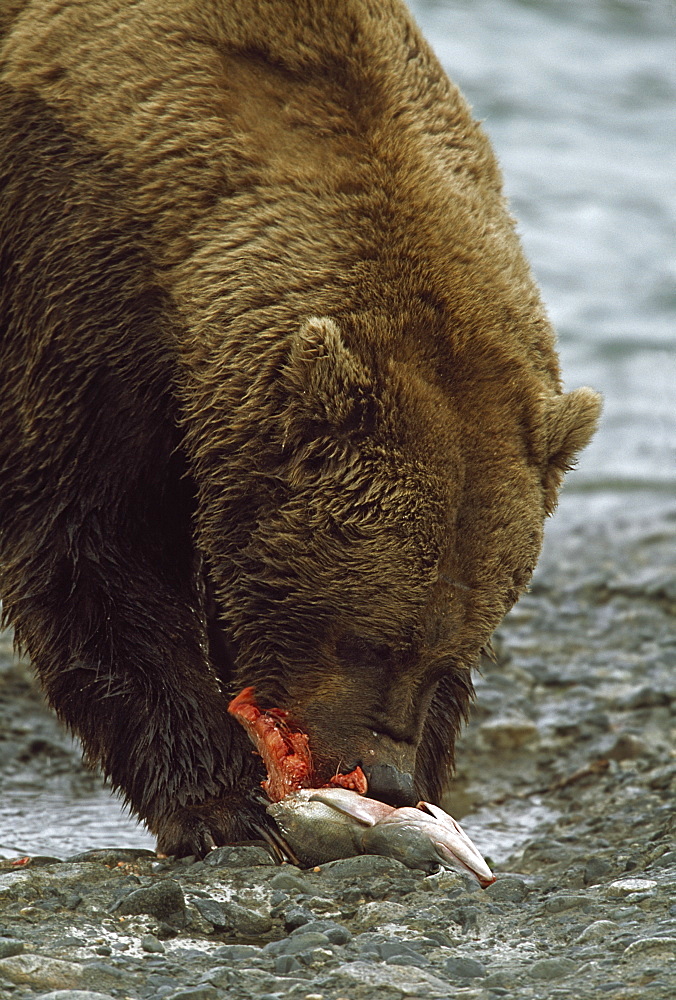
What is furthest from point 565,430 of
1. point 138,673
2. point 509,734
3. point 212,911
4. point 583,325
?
point 583,325

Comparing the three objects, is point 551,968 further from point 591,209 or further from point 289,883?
point 591,209

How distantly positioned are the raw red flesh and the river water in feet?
4.34

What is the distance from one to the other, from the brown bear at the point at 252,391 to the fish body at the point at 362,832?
0.28ft

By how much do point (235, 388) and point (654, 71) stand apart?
15.8 metres

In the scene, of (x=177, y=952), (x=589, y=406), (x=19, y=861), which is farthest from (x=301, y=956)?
(x=589, y=406)

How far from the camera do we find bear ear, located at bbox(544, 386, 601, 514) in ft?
15.2

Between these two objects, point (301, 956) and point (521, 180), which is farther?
point (521, 180)

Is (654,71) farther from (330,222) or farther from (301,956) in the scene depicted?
(301,956)

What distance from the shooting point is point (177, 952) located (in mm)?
3752

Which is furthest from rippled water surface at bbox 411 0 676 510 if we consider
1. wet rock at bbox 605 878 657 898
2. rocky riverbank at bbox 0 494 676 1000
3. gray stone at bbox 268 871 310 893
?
gray stone at bbox 268 871 310 893

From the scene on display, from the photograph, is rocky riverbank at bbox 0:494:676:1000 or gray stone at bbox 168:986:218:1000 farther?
rocky riverbank at bbox 0:494:676:1000

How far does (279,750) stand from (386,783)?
0.37 meters

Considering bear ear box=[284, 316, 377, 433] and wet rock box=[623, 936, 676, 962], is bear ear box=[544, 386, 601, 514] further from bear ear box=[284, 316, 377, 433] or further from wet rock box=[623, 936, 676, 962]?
wet rock box=[623, 936, 676, 962]

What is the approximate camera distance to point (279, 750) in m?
4.53
